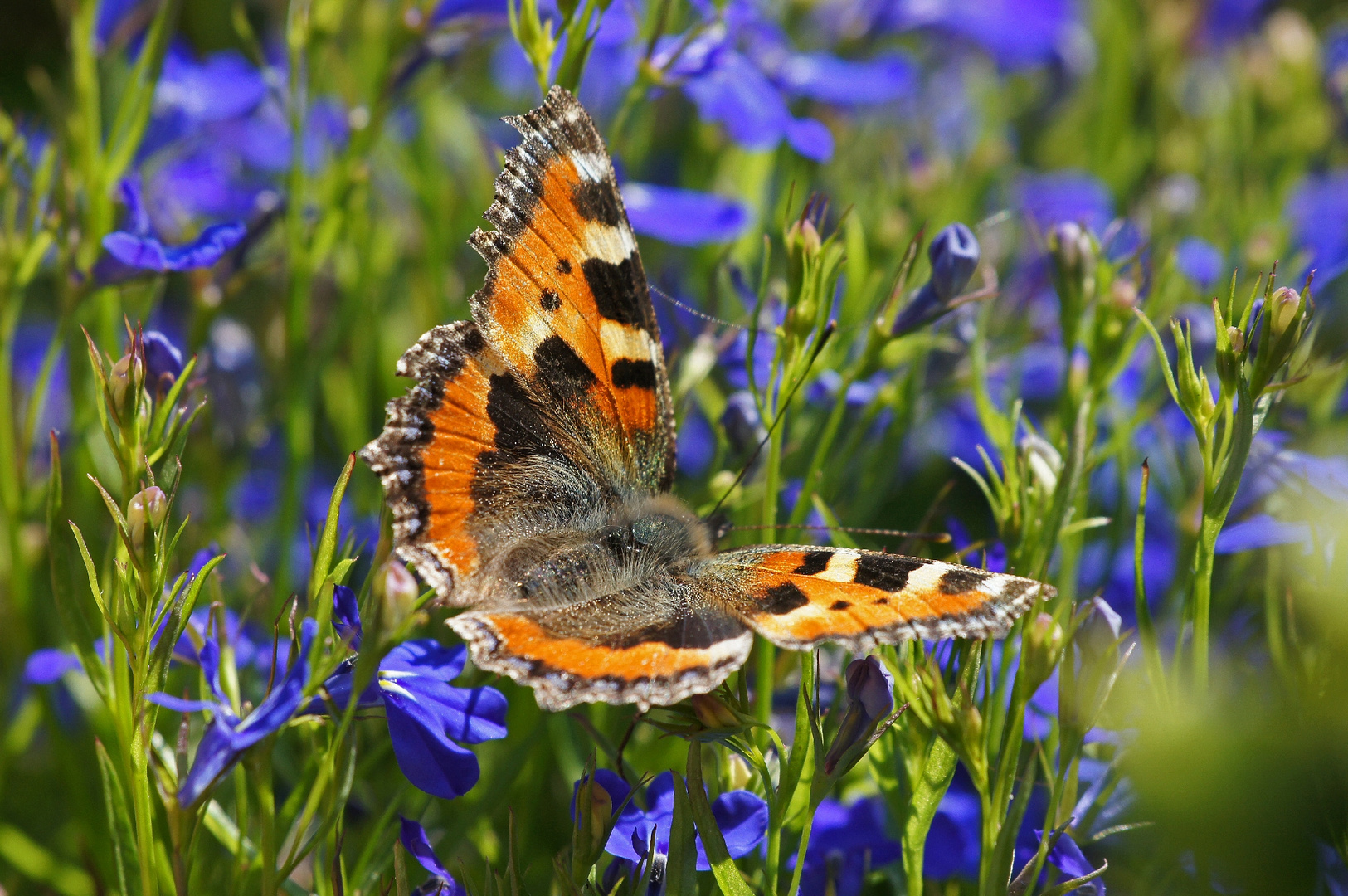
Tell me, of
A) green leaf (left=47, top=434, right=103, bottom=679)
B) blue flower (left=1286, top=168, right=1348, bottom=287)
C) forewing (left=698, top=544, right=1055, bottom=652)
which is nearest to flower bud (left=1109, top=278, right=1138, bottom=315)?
forewing (left=698, top=544, right=1055, bottom=652)

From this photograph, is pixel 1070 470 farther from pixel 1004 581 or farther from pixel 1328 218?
pixel 1328 218

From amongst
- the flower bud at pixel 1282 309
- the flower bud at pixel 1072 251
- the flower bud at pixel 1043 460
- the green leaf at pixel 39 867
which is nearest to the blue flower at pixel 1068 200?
the flower bud at pixel 1072 251

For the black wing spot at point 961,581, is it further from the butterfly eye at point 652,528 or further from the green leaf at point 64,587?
the green leaf at point 64,587

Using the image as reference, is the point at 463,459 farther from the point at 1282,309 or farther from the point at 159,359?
the point at 1282,309

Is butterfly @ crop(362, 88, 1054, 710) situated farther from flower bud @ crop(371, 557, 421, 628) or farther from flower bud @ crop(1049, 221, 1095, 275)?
flower bud @ crop(1049, 221, 1095, 275)

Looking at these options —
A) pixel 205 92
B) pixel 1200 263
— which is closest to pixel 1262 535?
pixel 1200 263

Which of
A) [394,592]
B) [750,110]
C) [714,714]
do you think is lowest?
[714,714]
